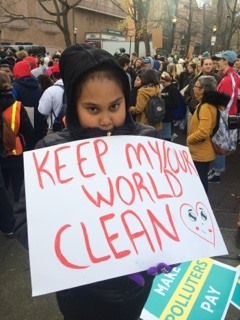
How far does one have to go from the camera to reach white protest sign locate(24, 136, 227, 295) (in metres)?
1.17

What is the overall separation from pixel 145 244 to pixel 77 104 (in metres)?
0.63

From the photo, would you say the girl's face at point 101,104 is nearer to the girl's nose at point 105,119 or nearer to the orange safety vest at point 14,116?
the girl's nose at point 105,119

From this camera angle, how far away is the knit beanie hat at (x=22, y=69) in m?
4.96

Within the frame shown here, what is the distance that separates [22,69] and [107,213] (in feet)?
14.3

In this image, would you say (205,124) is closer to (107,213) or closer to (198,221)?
(198,221)

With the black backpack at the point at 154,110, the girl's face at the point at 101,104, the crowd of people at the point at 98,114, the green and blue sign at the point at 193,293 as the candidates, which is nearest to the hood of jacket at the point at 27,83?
the crowd of people at the point at 98,114

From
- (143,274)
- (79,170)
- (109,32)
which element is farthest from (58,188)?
(109,32)

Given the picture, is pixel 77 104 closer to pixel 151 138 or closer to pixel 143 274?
pixel 151 138

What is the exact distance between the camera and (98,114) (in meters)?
1.40

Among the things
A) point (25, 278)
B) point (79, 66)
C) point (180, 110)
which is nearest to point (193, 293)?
point (25, 278)

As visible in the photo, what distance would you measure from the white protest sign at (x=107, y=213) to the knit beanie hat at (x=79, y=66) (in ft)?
0.66

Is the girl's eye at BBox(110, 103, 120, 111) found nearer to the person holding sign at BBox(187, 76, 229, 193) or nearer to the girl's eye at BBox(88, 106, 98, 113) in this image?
the girl's eye at BBox(88, 106, 98, 113)

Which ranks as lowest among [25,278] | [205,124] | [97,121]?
[25,278]

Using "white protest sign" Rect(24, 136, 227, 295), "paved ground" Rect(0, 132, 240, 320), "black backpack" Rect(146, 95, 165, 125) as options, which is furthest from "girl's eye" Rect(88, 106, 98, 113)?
"black backpack" Rect(146, 95, 165, 125)
